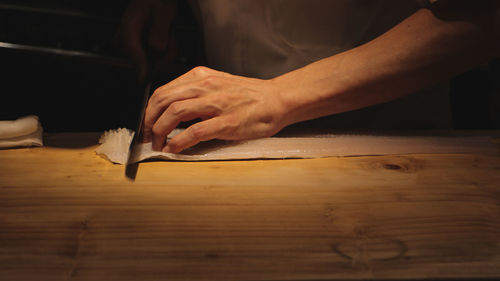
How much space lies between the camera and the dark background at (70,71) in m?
1.38

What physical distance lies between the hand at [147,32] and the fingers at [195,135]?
0.44 m

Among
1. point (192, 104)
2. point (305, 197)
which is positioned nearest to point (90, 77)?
point (192, 104)

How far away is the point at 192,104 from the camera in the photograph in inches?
31.0

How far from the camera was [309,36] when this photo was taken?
108 cm

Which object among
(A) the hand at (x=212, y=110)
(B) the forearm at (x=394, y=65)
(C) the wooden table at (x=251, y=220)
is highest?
(B) the forearm at (x=394, y=65)

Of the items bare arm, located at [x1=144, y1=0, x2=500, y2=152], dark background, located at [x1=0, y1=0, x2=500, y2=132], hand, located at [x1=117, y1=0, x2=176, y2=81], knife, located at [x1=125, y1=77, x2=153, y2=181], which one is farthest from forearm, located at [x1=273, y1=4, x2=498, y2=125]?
dark background, located at [x1=0, y1=0, x2=500, y2=132]

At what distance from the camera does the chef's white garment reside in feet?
3.41

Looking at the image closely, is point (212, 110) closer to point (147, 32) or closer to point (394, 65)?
point (394, 65)

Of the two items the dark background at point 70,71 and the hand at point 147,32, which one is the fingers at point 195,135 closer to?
the hand at point 147,32

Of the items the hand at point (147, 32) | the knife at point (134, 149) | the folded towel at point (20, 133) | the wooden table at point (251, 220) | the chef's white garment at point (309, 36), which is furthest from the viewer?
the hand at point (147, 32)

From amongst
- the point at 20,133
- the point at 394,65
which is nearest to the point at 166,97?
the point at 20,133

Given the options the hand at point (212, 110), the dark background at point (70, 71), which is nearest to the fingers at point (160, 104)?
the hand at point (212, 110)

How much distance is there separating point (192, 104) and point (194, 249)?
37 cm

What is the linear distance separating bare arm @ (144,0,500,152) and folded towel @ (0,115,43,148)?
238 millimetres
